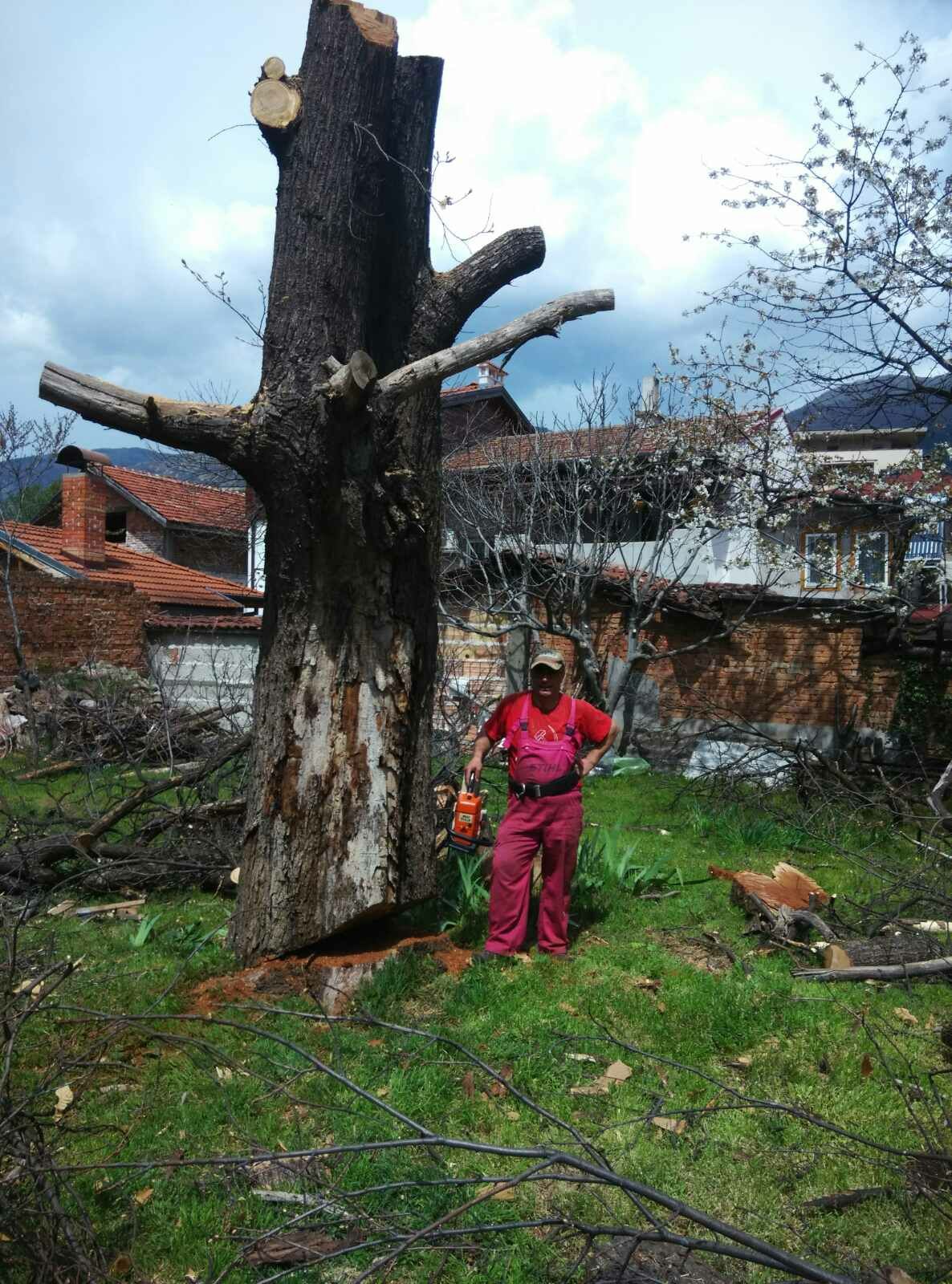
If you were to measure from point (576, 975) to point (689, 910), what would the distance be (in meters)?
1.49

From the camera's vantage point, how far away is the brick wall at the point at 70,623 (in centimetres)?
1662

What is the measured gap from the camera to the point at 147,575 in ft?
68.9

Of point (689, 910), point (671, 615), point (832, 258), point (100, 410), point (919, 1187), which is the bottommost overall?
point (689, 910)

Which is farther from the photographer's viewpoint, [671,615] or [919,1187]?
[671,615]

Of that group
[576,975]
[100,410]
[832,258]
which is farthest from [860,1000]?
[832,258]

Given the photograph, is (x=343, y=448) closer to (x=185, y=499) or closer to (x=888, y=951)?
(x=888, y=951)

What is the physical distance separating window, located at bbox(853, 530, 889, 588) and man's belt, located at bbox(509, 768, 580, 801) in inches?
327

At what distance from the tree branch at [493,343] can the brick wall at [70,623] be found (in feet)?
43.0

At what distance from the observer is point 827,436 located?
13773 mm

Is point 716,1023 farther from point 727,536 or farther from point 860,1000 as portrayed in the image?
point 727,536

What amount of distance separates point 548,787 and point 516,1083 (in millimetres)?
1793

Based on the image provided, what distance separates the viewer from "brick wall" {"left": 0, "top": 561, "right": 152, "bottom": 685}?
16625 millimetres

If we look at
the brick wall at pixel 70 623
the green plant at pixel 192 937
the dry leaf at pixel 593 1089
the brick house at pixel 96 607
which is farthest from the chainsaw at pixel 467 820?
the brick wall at pixel 70 623

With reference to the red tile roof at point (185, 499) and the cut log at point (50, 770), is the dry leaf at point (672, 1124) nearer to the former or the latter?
the cut log at point (50, 770)
